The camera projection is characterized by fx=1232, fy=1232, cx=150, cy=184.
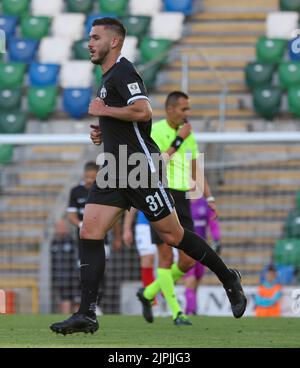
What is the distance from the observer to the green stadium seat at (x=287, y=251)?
15.5 metres

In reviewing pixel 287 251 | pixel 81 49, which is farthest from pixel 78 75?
pixel 287 251

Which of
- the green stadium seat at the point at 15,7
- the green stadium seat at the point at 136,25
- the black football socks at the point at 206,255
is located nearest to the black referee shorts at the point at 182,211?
the black football socks at the point at 206,255

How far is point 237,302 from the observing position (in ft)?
29.2

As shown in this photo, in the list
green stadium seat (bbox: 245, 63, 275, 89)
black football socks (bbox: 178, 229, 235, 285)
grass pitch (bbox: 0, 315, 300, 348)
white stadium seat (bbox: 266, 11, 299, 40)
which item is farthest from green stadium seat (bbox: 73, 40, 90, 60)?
black football socks (bbox: 178, 229, 235, 285)

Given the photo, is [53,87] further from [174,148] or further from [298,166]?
[174,148]

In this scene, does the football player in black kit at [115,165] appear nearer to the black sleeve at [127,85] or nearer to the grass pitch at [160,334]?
the black sleeve at [127,85]

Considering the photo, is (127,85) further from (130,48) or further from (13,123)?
(130,48)

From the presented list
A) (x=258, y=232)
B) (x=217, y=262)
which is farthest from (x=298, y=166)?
(x=217, y=262)

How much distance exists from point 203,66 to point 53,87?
2350 mm

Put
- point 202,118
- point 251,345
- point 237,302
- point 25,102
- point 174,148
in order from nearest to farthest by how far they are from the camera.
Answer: point 251,345
point 237,302
point 174,148
point 202,118
point 25,102

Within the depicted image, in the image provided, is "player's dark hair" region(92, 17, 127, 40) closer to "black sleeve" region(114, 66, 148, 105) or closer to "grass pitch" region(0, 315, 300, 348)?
"black sleeve" region(114, 66, 148, 105)

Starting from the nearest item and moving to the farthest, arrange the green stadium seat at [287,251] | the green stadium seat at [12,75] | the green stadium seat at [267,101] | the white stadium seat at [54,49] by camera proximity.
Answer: the green stadium seat at [287,251] → the green stadium seat at [267,101] → the green stadium seat at [12,75] → the white stadium seat at [54,49]

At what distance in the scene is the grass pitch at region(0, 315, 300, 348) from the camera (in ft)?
27.3

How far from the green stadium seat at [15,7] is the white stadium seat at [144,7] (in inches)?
74.1
